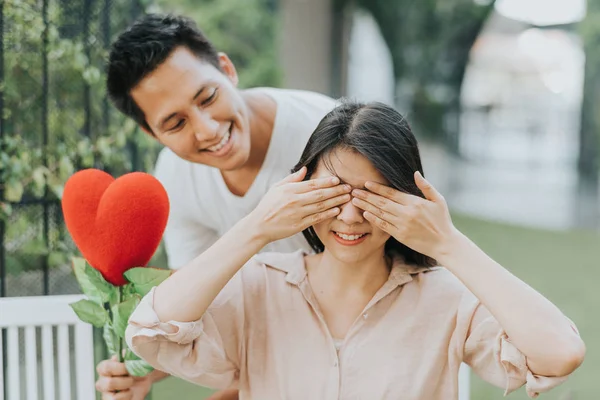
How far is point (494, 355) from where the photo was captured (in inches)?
47.3

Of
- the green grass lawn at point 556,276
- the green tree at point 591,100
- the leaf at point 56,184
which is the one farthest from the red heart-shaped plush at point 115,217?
the green tree at point 591,100

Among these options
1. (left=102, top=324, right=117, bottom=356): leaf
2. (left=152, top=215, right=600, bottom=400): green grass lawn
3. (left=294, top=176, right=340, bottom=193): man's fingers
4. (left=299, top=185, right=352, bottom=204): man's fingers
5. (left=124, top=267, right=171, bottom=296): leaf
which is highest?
(left=294, top=176, right=340, bottom=193): man's fingers

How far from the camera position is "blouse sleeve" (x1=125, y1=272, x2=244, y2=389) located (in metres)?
1.17

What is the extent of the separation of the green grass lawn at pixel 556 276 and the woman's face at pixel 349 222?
6.18ft

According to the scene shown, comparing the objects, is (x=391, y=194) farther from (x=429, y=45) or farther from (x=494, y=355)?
(x=429, y=45)

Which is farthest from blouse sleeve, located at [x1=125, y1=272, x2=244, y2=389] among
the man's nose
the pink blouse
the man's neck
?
the man's neck

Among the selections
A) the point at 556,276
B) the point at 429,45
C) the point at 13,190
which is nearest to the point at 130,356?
the point at 13,190

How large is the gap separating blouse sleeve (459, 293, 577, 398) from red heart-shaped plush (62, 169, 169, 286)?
564 mm

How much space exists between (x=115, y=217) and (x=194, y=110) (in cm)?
31

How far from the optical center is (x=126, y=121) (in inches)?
95.6

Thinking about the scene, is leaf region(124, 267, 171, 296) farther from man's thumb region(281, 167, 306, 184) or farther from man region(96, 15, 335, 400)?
man's thumb region(281, 167, 306, 184)

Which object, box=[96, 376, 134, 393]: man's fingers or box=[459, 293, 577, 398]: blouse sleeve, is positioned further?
box=[96, 376, 134, 393]: man's fingers

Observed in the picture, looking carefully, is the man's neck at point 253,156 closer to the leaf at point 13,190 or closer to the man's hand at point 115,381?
the man's hand at point 115,381

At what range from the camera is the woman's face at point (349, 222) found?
46.5 inches
